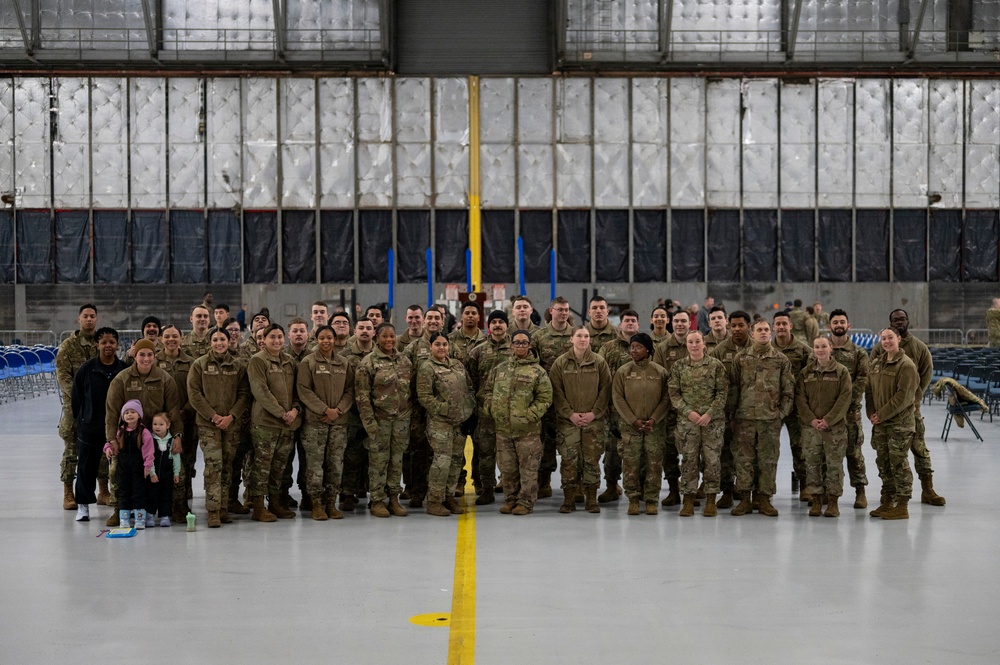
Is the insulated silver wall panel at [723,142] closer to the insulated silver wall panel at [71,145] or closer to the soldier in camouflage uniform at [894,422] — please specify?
the insulated silver wall panel at [71,145]

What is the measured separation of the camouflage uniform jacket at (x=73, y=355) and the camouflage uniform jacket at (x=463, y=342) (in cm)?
362

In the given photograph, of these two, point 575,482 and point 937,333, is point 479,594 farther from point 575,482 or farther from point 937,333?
point 937,333

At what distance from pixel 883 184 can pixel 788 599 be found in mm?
27219

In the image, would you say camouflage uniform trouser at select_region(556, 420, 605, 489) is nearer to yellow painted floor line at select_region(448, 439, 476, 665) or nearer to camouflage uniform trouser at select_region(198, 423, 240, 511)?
yellow painted floor line at select_region(448, 439, 476, 665)

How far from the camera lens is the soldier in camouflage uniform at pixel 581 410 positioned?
1073 cm

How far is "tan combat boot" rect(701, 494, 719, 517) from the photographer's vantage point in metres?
10.5

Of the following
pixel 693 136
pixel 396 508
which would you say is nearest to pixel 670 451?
pixel 396 508

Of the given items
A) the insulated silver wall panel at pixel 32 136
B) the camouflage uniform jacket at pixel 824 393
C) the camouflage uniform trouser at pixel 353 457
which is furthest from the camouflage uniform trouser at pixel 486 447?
the insulated silver wall panel at pixel 32 136

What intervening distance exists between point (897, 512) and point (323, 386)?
5.45 metres

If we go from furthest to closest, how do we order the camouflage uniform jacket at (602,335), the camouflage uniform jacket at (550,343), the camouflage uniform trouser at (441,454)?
the camouflage uniform jacket at (602,335) < the camouflage uniform jacket at (550,343) < the camouflage uniform trouser at (441,454)

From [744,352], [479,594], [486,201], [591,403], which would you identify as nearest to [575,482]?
[591,403]

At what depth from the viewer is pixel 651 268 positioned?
107 feet

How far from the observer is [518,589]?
7.84 m

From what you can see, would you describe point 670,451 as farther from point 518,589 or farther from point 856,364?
A: point 518,589
